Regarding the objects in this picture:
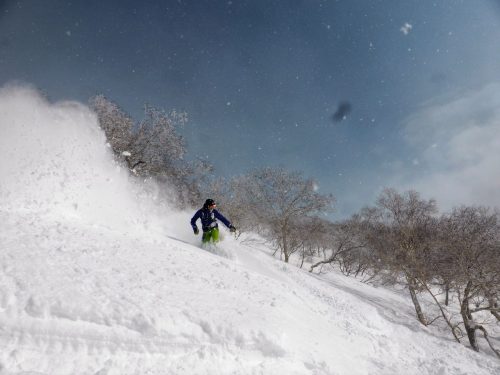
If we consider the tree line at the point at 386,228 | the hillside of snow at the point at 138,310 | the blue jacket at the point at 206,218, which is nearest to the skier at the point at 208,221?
the blue jacket at the point at 206,218

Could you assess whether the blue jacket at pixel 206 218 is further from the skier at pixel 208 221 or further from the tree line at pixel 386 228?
the tree line at pixel 386 228

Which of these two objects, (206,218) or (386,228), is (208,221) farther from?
(386,228)

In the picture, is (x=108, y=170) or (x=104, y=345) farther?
(x=108, y=170)

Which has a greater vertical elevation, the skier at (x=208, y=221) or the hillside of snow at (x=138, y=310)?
the skier at (x=208, y=221)

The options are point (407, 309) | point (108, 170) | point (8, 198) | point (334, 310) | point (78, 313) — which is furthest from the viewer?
point (407, 309)

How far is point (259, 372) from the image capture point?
14.0 feet

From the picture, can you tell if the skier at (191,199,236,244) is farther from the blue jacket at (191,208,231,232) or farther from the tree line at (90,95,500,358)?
the tree line at (90,95,500,358)

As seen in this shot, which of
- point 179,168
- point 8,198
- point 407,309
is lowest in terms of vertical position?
point 407,309

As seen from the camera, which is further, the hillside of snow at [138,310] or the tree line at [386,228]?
the tree line at [386,228]

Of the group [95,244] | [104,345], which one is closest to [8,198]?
[95,244]

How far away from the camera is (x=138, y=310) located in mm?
4359

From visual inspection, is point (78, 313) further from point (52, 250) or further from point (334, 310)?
point (334, 310)

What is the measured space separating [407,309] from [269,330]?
19.6 metres

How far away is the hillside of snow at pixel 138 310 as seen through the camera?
3.68 m
